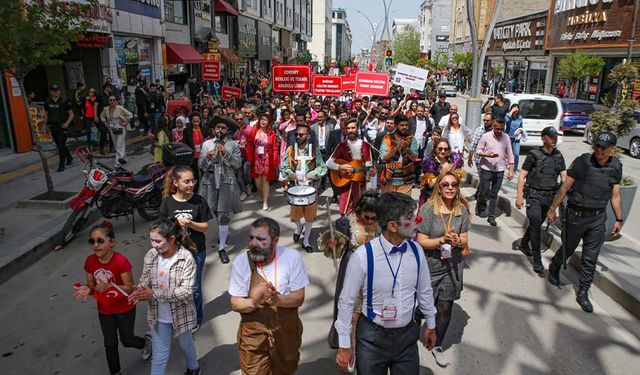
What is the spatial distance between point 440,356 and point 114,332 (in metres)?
2.76

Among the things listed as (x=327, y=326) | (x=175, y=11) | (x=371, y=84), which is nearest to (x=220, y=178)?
(x=327, y=326)

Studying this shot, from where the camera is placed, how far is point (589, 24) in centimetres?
2967

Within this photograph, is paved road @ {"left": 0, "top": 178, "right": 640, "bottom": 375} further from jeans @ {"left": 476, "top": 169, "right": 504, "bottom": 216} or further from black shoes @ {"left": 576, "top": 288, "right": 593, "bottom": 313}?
jeans @ {"left": 476, "top": 169, "right": 504, "bottom": 216}

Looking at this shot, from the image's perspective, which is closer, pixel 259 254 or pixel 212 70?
pixel 259 254

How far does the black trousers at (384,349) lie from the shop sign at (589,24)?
2739 cm

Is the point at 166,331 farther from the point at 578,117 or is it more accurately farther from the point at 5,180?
the point at 578,117

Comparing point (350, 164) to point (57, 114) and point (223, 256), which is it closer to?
point (223, 256)

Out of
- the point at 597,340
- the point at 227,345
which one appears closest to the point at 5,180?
the point at 227,345

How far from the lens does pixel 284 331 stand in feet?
10.7

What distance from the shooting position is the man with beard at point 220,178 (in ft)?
22.0

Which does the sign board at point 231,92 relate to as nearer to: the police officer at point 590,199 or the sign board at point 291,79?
the sign board at point 291,79

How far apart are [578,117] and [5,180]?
19.3 m

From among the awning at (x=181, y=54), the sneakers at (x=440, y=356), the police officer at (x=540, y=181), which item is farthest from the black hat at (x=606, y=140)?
the awning at (x=181, y=54)

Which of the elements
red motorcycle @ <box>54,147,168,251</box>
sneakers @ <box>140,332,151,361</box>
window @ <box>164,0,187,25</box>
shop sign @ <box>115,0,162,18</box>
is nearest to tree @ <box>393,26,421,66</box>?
window @ <box>164,0,187,25</box>
